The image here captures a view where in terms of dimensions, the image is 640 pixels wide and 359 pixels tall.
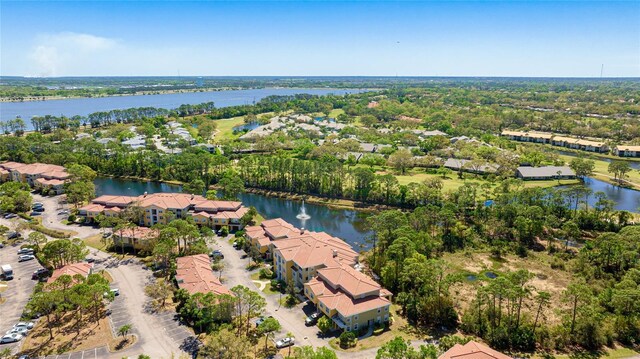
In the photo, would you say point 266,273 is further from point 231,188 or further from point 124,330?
A: point 231,188

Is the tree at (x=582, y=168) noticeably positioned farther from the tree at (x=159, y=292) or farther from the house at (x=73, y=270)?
the house at (x=73, y=270)

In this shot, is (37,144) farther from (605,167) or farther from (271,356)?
(605,167)

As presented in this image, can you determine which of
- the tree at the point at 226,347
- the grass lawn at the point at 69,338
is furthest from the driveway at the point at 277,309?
the grass lawn at the point at 69,338

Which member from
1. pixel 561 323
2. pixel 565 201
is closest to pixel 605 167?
pixel 565 201

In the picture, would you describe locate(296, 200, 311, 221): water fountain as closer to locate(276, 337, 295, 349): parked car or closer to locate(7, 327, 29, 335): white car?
locate(276, 337, 295, 349): parked car

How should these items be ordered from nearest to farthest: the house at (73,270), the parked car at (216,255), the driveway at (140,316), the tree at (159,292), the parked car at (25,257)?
the driveway at (140,316) → the tree at (159,292) → the house at (73,270) → the parked car at (25,257) → the parked car at (216,255)

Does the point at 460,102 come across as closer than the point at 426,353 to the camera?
No

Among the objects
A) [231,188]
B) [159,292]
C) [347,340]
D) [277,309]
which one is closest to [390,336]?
[347,340]

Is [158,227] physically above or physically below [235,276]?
above
